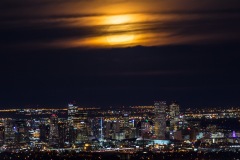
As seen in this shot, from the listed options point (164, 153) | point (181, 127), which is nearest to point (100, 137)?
point (181, 127)

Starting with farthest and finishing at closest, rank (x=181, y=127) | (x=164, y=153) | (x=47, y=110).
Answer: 1. (x=47, y=110)
2. (x=181, y=127)
3. (x=164, y=153)

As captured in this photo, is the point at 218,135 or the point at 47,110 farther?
the point at 47,110

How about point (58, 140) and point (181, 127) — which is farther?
point (181, 127)

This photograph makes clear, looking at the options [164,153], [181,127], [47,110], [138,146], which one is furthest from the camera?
[47,110]

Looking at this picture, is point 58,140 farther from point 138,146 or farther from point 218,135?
point 218,135

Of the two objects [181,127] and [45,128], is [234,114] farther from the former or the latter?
[45,128]

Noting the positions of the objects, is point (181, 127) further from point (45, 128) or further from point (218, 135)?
point (45, 128)

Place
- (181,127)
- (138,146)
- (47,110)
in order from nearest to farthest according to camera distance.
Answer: (138,146)
(181,127)
(47,110)

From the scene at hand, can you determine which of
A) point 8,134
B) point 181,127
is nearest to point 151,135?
point 181,127
